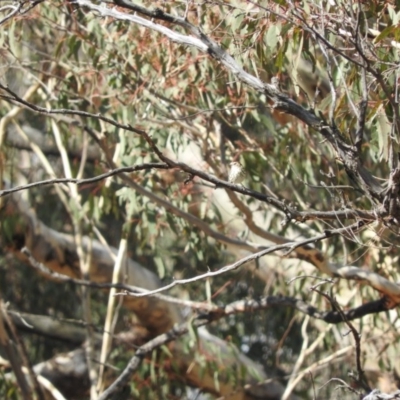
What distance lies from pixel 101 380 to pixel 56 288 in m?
3.16

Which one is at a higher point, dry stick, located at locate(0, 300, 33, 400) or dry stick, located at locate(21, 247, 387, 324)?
dry stick, located at locate(21, 247, 387, 324)

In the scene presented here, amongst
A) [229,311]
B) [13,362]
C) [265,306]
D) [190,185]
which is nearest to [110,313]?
[13,362]

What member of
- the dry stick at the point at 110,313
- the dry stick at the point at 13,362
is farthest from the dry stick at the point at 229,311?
the dry stick at the point at 110,313

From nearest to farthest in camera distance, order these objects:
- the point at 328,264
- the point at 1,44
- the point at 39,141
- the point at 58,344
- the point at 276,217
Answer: the point at 328,264 < the point at 1,44 < the point at 276,217 < the point at 39,141 < the point at 58,344

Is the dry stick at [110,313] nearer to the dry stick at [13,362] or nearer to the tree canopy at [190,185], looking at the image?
the tree canopy at [190,185]

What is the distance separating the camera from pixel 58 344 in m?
7.56

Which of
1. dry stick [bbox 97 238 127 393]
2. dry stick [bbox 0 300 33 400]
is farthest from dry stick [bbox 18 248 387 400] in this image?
dry stick [bbox 97 238 127 393]

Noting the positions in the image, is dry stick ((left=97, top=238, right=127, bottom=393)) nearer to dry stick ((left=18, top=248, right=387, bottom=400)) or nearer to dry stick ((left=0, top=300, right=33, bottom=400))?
dry stick ((left=0, top=300, right=33, bottom=400))

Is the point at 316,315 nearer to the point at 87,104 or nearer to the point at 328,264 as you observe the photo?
the point at 328,264

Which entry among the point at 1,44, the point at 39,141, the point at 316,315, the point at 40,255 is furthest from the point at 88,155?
the point at 316,315

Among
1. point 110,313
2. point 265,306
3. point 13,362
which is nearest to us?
point 265,306

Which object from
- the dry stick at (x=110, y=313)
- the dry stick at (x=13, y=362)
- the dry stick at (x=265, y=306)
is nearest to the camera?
the dry stick at (x=265, y=306)

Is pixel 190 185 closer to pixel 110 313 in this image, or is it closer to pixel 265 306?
pixel 265 306

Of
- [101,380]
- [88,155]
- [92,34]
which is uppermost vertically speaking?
[92,34]
